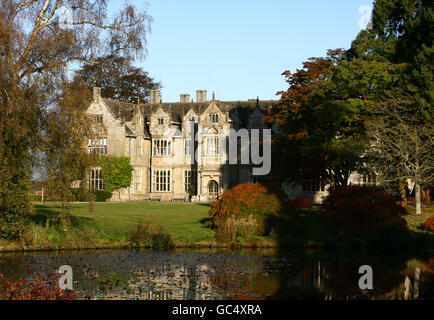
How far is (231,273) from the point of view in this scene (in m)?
17.0

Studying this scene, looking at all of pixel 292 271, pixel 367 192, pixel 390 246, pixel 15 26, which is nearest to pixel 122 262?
pixel 292 271

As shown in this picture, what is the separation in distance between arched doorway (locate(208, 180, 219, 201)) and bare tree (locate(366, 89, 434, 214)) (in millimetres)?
20123

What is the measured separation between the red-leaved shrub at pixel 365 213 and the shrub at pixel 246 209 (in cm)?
343

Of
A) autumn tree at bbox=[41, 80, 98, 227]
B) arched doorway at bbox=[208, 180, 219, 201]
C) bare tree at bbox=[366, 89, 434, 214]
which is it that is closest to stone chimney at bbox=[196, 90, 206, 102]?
arched doorway at bbox=[208, 180, 219, 201]

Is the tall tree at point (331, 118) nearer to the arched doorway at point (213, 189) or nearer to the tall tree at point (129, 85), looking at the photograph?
the arched doorway at point (213, 189)

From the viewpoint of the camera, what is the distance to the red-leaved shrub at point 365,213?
1040 inches

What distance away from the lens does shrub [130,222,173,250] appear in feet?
77.4

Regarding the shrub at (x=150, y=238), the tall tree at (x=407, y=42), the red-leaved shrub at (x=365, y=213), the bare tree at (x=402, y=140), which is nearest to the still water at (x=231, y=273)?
the shrub at (x=150, y=238)

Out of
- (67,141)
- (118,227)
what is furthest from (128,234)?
(67,141)

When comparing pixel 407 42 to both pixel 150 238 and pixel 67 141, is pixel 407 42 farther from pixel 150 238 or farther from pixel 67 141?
pixel 67 141

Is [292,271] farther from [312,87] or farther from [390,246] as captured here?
[312,87]

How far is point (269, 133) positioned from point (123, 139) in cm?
1362
